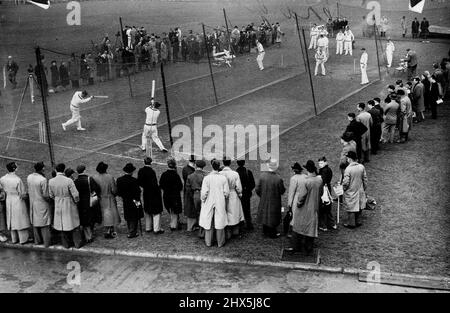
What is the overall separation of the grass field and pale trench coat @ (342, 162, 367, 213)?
57 cm

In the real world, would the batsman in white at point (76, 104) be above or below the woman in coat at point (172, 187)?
above

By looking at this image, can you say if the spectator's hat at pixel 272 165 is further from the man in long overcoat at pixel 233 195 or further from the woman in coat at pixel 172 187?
the woman in coat at pixel 172 187

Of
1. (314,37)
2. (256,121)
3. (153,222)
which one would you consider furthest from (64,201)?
(314,37)

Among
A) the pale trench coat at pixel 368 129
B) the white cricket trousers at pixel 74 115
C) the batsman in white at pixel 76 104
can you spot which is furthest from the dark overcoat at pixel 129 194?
the white cricket trousers at pixel 74 115

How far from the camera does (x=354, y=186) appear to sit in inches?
427

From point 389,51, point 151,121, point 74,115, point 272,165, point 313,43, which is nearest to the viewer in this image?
point 272,165

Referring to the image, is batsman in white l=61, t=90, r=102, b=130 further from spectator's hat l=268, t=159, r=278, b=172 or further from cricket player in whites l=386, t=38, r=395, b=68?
cricket player in whites l=386, t=38, r=395, b=68

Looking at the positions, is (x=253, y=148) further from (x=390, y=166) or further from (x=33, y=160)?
(x=33, y=160)

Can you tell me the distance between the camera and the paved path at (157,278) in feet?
29.3

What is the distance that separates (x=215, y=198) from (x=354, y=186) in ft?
9.57

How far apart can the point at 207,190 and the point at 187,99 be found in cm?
1271

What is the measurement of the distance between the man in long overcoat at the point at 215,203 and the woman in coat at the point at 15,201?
3643 mm

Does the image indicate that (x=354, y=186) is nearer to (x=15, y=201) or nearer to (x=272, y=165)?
(x=272, y=165)

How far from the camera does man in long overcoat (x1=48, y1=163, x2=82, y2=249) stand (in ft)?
33.7
